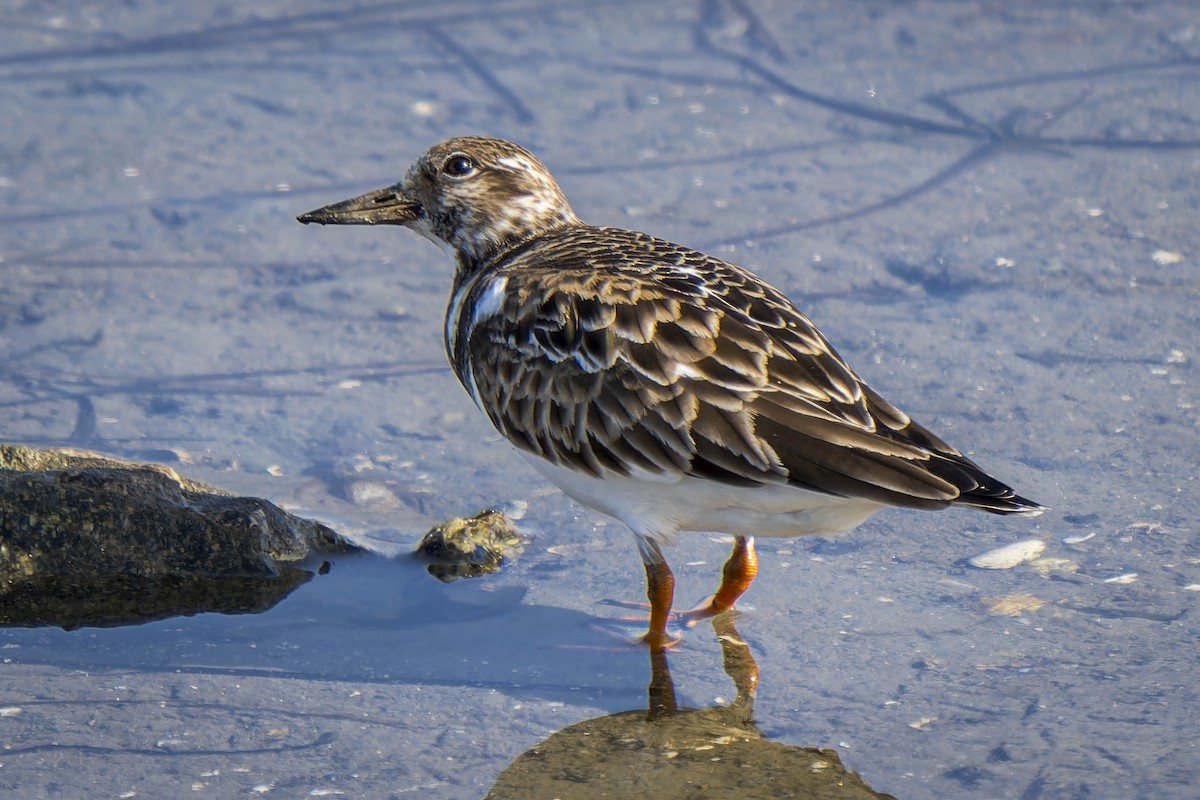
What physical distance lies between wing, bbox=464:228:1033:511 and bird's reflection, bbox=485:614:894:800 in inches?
27.1

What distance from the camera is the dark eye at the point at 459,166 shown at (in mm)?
5395

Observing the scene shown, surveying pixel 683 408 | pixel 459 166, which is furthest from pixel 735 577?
pixel 459 166

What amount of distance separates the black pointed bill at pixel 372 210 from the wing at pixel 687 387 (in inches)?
34.4

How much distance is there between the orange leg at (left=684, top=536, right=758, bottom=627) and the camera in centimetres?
478

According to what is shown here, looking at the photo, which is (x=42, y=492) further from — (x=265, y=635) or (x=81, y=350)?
(x=81, y=350)

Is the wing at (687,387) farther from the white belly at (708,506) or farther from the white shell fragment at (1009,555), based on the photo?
the white shell fragment at (1009,555)

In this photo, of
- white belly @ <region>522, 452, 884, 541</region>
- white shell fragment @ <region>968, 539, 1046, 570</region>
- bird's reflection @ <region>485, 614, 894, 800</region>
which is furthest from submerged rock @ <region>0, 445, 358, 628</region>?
white shell fragment @ <region>968, 539, 1046, 570</region>

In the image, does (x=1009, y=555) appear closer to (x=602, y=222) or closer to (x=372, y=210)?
(x=372, y=210)

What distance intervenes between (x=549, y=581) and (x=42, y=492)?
1608 mm

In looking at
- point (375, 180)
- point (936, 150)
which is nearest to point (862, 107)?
point (936, 150)

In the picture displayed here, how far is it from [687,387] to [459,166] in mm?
1563

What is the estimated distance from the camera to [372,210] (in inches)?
217

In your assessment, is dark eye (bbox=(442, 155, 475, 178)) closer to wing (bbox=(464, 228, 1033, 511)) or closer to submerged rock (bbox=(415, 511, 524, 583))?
wing (bbox=(464, 228, 1033, 511))

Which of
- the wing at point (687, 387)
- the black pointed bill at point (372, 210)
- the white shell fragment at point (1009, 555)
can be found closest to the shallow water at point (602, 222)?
the white shell fragment at point (1009, 555)
